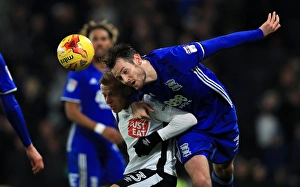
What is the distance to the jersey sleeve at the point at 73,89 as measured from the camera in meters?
7.17

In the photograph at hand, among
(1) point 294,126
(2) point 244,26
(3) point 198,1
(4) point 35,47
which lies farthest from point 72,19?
(1) point 294,126

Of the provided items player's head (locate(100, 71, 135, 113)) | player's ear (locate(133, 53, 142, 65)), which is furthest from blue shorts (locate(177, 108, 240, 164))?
player's ear (locate(133, 53, 142, 65))

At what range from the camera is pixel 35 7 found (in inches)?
501

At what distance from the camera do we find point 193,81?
555 centimetres

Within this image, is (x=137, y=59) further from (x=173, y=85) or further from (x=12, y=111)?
(x=12, y=111)

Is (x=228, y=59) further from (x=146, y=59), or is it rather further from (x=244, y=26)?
(x=146, y=59)

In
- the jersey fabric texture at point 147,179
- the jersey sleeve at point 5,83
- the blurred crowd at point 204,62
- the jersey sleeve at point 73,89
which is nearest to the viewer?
the jersey fabric texture at point 147,179

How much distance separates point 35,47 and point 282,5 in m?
4.43

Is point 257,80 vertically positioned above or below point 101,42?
below

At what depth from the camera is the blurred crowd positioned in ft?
32.8

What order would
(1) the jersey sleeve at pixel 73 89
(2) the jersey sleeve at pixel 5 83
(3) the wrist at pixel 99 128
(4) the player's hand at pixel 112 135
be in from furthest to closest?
1. (1) the jersey sleeve at pixel 73 89
2. (3) the wrist at pixel 99 128
3. (4) the player's hand at pixel 112 135
4. (2) the jersey sleeve at pixel 5 83

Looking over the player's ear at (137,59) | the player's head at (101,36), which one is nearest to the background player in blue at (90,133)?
the player's head at (101,36)

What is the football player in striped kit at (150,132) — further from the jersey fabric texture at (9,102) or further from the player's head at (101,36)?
the player's head at (101,36)

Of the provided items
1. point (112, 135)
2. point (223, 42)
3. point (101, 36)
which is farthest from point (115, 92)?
point (101, 36)
